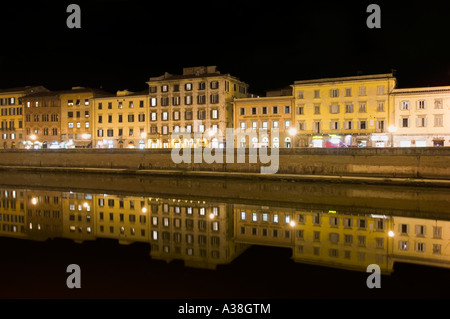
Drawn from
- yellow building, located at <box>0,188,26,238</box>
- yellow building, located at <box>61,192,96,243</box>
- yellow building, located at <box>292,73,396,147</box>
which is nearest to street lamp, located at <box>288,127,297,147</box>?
yellow building, located at <box>292,73,396,147</box>

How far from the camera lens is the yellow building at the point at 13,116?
2815 inches

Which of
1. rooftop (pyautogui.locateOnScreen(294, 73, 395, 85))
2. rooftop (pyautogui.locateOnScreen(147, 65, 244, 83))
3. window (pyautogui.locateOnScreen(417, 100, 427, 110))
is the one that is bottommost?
window (pyautogui.locateOnScreen(417, 100, 427, 110))

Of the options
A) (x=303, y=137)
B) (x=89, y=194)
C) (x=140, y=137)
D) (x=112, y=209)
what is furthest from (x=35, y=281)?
(x=140, y=137)

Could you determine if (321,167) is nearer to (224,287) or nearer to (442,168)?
(442,168)

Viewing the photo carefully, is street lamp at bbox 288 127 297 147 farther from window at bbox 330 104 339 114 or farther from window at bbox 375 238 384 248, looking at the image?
window at bbox 375 238 384 248

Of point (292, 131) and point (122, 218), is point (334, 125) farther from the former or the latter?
point (122, 218)

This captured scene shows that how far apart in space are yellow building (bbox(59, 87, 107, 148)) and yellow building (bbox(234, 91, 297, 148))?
24984 millimetres

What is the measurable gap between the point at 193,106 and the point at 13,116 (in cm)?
3541

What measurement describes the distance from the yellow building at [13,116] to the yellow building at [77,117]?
30.5 ft

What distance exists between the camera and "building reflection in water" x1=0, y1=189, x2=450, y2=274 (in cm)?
1511

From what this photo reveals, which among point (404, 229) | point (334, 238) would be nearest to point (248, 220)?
point (334, 238)
